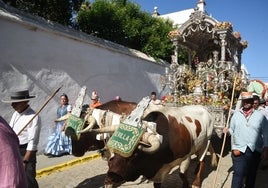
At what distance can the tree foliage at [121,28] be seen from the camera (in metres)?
16.9

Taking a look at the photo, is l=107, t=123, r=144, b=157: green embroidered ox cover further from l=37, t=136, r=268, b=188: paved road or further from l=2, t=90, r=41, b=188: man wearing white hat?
l=37, t=136, r=268, b=188: paved road

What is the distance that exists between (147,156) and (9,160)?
1984 millimetres

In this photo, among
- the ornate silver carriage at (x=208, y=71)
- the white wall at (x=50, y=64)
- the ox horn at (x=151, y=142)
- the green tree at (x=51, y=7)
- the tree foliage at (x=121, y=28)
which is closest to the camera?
the ox horn at (x=151, y=142)

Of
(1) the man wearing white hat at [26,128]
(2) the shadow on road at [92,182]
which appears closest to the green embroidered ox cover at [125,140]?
(1) the man wearing white hat at [26,128]

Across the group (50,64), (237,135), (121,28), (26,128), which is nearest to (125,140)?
(26,128)

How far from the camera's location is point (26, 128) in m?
4.01

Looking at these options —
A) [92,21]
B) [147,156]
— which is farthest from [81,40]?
[92,21]

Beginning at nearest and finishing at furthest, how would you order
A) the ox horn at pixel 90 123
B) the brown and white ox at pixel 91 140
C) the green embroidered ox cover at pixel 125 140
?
the green embroidered ox cover at pixel 125 140 < the ox horn at pixel 90 123 < the brown and white ox at pixel 91 140

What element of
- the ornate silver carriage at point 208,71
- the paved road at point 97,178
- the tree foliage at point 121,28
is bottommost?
the paved road at point 97,178

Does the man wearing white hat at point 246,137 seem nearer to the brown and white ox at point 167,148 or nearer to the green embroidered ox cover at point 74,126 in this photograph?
the brown and white ox at point 167,148

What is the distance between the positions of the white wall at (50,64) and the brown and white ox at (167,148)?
14.6 ft

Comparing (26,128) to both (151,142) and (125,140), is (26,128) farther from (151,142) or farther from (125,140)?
(151,142)

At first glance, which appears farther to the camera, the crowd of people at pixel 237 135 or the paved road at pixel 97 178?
the paved road at pixel 97 178

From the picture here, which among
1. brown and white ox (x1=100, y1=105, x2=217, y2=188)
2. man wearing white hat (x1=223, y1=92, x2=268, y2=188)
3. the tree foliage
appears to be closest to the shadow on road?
brown and white ox (x1=100, y1=105, x2=217, y2=188)
